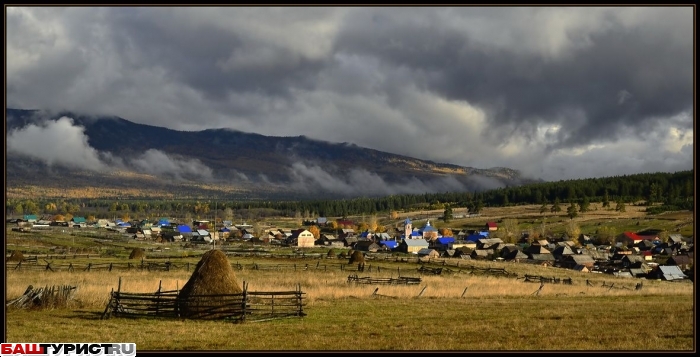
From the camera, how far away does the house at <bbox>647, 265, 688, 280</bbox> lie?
95.2 m

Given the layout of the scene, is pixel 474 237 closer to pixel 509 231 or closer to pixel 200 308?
pixel 509 231

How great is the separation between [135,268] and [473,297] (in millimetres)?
38917

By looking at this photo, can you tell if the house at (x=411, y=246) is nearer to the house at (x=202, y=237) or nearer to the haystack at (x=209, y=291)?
the house at (x=202, y=237)

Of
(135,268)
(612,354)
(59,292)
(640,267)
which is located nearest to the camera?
(612,354)

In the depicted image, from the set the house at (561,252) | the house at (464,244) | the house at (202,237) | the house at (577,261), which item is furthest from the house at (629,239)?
the house at (202,237)

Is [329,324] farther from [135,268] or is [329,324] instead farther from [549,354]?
[135,268]

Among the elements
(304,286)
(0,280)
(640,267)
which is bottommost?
(640,267)

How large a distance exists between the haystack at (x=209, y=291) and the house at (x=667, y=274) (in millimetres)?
85536

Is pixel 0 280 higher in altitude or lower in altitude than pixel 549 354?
higher

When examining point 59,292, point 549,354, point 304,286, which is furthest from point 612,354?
point 304,286

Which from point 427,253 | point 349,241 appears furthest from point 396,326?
point 349,241

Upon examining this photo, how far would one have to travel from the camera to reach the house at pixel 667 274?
95188 millimetres

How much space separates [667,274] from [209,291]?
88105mm

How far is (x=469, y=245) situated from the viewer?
16075 cm
